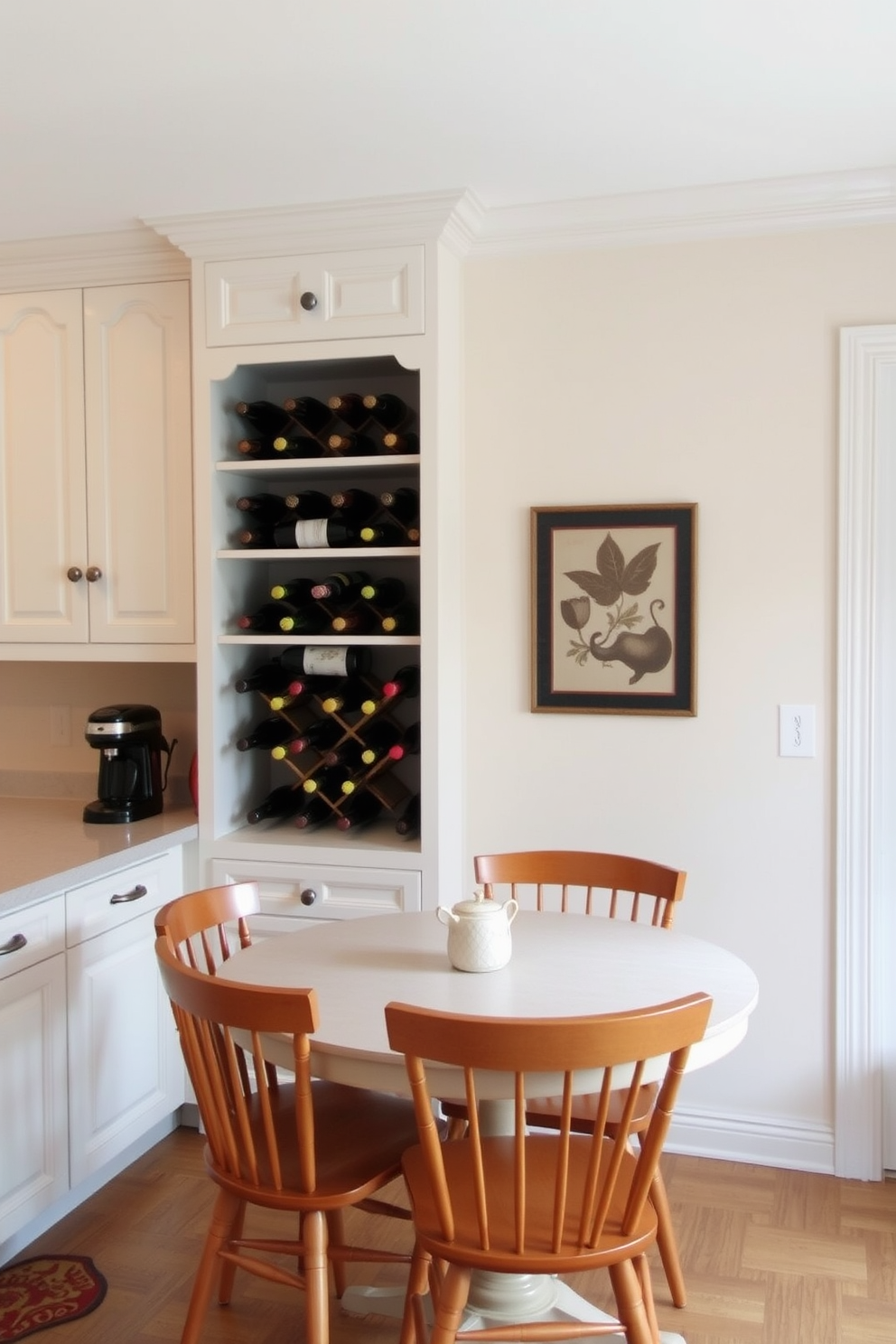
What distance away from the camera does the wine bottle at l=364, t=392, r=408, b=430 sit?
299 cm

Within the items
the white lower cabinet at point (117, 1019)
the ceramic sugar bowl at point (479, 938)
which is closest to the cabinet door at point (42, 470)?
the white lower cabinet at point (117, 1019)

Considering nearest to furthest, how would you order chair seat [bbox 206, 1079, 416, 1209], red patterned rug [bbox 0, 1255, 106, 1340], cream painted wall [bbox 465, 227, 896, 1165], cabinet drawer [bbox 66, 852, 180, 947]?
chair seat [bbox 206, 1079, 416, 1209] < red patterned rug [bbox 0, 1255, 106, 1340] < cabinet drawer [bbox 66, 852, 180, 947] < cream painted wall [bbox 465, 227, 896, 1165]

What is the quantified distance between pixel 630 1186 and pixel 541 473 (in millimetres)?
1883

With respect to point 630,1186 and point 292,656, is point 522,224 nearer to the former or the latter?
point 292,656

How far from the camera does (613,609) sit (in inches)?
122

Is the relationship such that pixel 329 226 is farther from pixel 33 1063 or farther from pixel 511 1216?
pixel 511 1216

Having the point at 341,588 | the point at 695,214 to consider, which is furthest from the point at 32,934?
the point at 695,214

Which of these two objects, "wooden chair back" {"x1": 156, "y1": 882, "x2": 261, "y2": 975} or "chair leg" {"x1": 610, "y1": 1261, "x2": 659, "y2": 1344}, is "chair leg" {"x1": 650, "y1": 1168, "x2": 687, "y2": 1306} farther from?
"wooden chair back" {"x1": 156, "y1": 882, "x2": 261, "y2": 975}

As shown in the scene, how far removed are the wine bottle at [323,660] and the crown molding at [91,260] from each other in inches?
42.1

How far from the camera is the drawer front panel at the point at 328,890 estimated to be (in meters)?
2.99

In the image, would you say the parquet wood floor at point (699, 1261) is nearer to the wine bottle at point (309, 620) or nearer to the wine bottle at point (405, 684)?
the wine bottle at point (405, 684)

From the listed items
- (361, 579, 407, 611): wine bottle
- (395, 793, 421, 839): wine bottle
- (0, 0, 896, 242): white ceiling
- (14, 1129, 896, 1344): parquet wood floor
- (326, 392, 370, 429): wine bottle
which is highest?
(0, 0, 896, 242): white ceiling

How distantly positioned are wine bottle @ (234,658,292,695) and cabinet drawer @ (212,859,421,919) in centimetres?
47

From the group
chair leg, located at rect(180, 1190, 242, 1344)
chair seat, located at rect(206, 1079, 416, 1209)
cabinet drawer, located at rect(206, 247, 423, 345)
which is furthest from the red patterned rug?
cabinet drawer, located at rect(206, 247, 423, 345)
